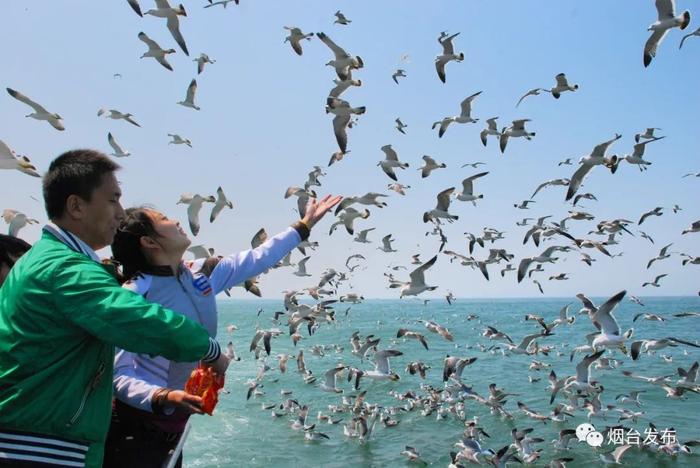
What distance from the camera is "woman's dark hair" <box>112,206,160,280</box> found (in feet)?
9.11

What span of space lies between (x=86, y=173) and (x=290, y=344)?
39.0 m

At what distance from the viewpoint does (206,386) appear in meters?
2.40

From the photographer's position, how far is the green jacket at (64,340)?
179cm

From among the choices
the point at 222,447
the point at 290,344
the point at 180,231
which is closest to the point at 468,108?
the point at 222,447

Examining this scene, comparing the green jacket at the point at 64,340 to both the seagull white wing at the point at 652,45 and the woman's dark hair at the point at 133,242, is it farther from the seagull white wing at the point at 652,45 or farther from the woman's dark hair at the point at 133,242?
the seagull white wing at the point at 652,45

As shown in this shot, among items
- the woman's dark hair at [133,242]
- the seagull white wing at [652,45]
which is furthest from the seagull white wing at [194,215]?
the woman's dark hair at [133,242]

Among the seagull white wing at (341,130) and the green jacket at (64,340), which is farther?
the seagull white wing at (341,130)

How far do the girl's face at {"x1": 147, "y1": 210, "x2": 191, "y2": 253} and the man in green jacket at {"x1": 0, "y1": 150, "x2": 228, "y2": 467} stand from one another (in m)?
0.71

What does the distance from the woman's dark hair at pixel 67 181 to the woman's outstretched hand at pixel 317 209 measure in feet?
4.60

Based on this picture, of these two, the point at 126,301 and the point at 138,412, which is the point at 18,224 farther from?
the point at 126,301

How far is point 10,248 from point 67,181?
5.42 feet

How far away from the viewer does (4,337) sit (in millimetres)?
1879

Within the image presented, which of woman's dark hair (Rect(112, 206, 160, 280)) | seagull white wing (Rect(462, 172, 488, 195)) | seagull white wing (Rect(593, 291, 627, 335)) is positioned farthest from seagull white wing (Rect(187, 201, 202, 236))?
woman's dark hair (Rect(112, 206, 160, 280))

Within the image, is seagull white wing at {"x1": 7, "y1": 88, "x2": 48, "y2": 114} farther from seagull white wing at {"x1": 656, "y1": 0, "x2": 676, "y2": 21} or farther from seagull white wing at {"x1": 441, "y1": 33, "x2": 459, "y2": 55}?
seagull white wing at {"x1": 656, "y1": 0, "x2": 676, "y2": 21}
